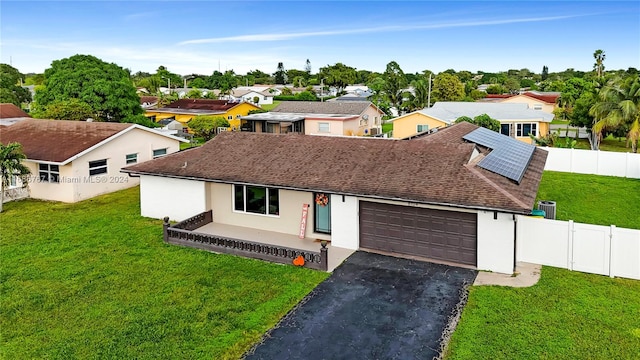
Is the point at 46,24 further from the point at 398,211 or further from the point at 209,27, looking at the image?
the point at 398,211

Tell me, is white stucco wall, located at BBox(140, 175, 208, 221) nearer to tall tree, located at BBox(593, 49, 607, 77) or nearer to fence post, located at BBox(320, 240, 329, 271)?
fence post, located at BBox(320, 240, 329, 271)

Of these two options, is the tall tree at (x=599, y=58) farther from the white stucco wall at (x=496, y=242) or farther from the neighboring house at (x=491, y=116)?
the white stucco wall at (x=496, y=242)

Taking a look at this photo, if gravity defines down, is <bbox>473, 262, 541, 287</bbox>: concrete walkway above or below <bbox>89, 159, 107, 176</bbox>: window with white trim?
below

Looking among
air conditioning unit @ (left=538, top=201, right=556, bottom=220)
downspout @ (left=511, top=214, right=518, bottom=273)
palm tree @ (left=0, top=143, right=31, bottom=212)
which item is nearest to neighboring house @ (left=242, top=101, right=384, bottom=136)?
palm tree @ (left=0, top=143, right=31, bottom=212)

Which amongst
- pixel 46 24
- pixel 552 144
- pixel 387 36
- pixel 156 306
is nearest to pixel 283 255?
pixel 156 306

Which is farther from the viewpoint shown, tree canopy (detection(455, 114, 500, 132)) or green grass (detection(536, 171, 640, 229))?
tree canopy (detection(455, 114, 500, 132))

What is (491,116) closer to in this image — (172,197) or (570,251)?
(570,251)
